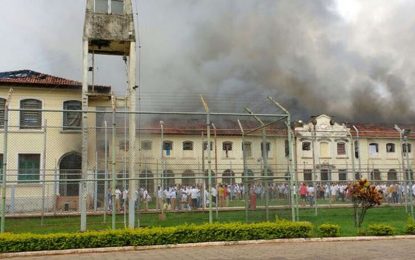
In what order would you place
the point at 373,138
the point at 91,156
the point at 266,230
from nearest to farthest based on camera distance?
the point at 266,230 → the point at 91,156 → the point at 373,138

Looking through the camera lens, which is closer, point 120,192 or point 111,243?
point 111,243

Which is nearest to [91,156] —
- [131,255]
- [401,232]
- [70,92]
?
[131,255]

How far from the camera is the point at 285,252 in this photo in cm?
1160

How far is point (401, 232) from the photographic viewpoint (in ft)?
50.8

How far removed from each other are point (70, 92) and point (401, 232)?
22356mm

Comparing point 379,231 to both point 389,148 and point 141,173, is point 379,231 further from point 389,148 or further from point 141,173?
point 389,148

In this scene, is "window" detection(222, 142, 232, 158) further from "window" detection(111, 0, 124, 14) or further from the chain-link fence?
"window" detection(111, 0, 124, 14)

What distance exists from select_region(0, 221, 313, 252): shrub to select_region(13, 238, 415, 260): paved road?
48cm

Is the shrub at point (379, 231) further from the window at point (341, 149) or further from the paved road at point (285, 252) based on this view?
the window at point (341, 149)

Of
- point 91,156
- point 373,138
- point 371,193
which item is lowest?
point 371,193

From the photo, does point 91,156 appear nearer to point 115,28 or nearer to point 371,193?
point 115,28

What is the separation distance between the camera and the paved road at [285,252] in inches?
429

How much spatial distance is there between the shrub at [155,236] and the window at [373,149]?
3095 cm

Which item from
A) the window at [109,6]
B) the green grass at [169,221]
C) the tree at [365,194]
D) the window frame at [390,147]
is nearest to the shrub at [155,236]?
the green grass at [169,221]
